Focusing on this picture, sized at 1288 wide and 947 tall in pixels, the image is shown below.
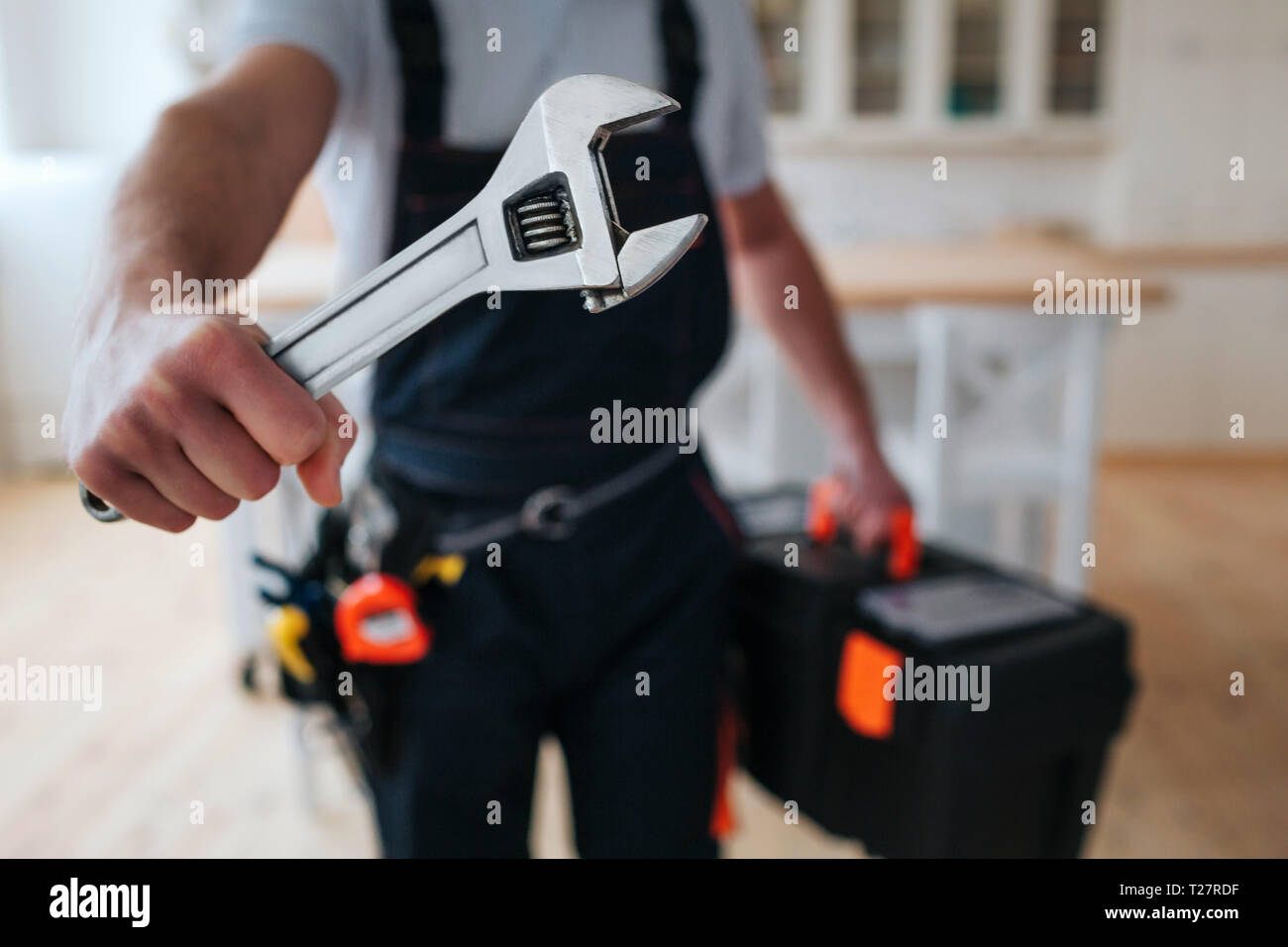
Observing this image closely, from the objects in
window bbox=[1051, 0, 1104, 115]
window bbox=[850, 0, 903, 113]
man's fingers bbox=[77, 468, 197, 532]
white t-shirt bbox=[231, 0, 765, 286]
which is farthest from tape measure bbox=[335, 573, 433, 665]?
window bbox=[1051, 0, 1104, 115]

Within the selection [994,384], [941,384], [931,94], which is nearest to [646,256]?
[941,384]

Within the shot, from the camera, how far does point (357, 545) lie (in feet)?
2.73

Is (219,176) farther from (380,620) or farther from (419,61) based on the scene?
(380,620)

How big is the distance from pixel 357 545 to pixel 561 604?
0.18m

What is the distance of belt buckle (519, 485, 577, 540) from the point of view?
2.50ft

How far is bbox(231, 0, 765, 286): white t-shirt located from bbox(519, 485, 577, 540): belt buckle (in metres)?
0.20

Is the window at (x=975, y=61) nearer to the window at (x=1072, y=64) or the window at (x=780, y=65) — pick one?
the window at (x=1072, y=64)

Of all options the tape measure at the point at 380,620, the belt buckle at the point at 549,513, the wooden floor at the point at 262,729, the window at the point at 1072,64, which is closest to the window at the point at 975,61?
the window at the point at 1072,64

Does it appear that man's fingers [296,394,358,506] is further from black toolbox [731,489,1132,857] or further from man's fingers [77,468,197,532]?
black toolbox [731,489,1132,857]

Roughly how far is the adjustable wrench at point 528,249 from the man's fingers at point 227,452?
46 millimetres

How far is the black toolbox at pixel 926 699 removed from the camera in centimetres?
83

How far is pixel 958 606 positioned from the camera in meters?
0.93

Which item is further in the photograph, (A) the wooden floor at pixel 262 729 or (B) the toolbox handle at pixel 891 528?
(A) the wooden floor at pixel 262 729
